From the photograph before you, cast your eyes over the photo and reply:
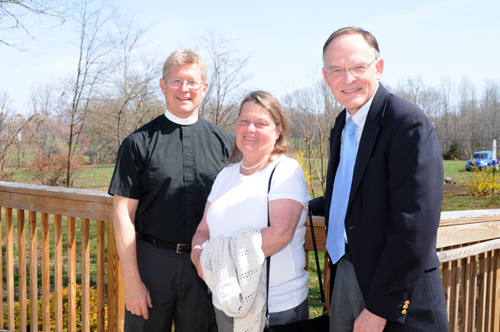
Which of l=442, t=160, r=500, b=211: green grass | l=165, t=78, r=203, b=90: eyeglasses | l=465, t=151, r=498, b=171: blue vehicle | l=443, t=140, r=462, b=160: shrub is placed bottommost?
l=442, t=160, r=500, b=211: green grass

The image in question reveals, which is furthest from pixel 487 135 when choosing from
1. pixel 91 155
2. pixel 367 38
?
pixel 367 38

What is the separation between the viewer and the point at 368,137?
4.57 feet

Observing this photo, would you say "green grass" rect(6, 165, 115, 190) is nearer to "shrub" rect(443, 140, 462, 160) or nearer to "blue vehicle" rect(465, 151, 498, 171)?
"blue vehicle" rect(465, 151, 498, 171)

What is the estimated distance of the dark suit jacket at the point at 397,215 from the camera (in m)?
1.23

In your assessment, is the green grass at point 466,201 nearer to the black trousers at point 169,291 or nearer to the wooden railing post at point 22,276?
the black trousers at point 169,291

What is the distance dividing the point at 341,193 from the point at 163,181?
0.94 metres

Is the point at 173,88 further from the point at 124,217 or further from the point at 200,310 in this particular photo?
the point at 200,310

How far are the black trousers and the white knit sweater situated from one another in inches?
17.7

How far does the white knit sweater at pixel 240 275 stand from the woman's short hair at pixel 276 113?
1.50ft

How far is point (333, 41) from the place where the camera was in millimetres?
1509

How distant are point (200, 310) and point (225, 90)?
13.9 meters

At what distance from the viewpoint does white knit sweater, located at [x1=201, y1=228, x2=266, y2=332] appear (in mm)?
1525

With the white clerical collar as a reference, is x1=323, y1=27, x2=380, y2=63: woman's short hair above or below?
above

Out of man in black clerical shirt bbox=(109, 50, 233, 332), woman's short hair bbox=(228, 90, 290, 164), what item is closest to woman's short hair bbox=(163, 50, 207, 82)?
man in black clerical shirt bbox=(109, 50, 233, 332)
